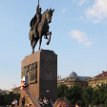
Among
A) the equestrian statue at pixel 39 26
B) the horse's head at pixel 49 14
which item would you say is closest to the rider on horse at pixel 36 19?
the equestrian statue at pixel 39 26

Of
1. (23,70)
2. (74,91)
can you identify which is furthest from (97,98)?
(23,70)

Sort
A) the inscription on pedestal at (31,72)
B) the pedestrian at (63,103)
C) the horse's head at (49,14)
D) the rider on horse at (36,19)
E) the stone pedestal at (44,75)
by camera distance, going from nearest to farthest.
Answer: the pedestrian at (63,103), the stone pedestal at (44,75), the horse's head at (49,14), the inscription on pedestal at (31,72), the rider on horse at (36,19)

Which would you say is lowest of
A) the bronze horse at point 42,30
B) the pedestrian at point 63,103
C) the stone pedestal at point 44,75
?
the pedestrian at point 63,103

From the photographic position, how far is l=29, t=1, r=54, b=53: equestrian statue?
74.1 feet

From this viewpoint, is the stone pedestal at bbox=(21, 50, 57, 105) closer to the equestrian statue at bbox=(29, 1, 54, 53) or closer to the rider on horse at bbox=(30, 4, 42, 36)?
the equestrian statue at bbox=(29, 1, 54, 53)

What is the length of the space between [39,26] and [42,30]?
37 cm

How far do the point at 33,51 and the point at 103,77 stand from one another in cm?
8594

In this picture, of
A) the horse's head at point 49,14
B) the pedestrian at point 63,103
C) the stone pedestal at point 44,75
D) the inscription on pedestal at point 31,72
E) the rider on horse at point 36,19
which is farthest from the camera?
the rider on horse at point 36,19

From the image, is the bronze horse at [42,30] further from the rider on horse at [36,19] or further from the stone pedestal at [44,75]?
the stone pedestal at [44,75]

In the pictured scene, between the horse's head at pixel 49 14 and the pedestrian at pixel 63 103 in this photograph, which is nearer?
the pedestrian at pixel 63 103

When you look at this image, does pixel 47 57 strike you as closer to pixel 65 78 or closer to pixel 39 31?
pixel 39 31

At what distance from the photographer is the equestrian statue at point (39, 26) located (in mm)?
22583

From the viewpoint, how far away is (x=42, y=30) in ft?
75.6

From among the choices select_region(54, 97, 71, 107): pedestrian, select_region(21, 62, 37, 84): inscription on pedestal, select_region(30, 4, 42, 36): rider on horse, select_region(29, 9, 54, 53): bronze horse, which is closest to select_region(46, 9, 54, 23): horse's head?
select_region(29, 9, 54, 53): bronze horse
